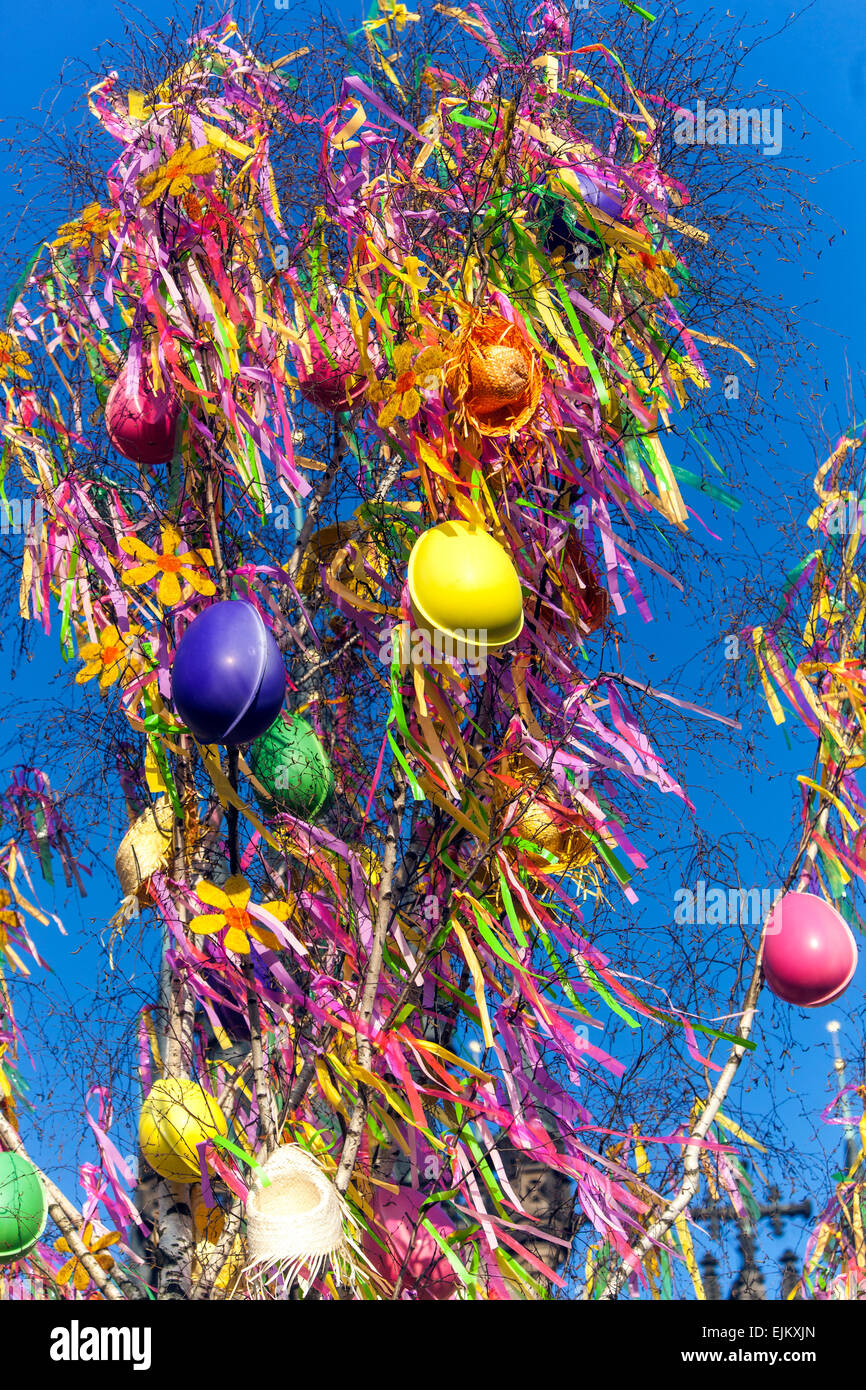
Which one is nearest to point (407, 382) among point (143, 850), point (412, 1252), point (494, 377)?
point (494, 377)

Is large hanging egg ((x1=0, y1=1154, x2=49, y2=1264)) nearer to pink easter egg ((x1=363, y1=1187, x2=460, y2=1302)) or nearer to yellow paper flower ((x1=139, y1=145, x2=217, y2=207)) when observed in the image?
pink easter egg ((x1=363, y1=1187, x2=460, y2=1302))

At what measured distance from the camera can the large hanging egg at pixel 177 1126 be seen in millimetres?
3891

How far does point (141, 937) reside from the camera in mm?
4125

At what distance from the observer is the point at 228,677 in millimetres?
3354

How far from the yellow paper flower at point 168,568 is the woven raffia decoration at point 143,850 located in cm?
90

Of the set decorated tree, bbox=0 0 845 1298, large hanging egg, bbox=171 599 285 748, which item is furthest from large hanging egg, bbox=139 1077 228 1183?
large hanging egg, bbox=171 599 285 748

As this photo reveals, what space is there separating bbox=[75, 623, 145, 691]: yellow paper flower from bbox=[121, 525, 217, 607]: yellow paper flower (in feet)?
0.83

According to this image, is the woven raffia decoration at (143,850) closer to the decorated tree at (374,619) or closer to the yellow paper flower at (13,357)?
the decorated tree at (374,619)

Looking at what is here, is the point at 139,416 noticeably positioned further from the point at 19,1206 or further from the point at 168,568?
the point at 19,1206

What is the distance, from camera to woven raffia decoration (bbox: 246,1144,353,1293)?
3297 mm
